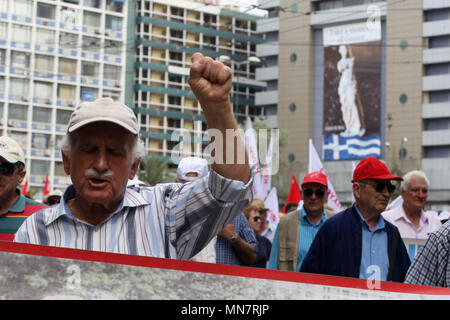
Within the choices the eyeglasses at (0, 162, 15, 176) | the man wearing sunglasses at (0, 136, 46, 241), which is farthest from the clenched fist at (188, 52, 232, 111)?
the eyeglasses at (0, 162, 15, 176)

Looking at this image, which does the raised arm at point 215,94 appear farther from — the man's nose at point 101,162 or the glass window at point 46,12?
the glass window at point 46,12

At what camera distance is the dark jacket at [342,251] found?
497 cm

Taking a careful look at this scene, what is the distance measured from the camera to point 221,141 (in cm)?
240

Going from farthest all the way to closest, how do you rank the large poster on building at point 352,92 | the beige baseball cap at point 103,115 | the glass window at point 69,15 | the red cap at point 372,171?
the large poster on building at point 352,92 → the glass window at point 69,15 → the red cap at point 372,171 → the beige baseball cap at point 103,115

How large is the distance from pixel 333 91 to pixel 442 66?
10.3 m

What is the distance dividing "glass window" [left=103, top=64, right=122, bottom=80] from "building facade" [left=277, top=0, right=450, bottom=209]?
15.5 metres

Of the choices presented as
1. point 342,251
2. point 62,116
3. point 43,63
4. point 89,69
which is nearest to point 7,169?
point 342,251

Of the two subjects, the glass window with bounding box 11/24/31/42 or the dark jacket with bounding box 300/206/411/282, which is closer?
the dark jacket with bounding box 300/206/411/282

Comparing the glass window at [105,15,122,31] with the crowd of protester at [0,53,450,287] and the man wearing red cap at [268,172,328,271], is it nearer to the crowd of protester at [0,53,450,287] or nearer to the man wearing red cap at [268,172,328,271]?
the man wearing red cap at [268,172,328,271]

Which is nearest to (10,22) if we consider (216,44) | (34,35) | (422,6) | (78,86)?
(34,35)

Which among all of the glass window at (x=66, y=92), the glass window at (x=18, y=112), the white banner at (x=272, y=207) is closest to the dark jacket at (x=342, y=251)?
the white banner at (x=272, y=207)

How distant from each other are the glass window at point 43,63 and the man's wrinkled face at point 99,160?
6722cm

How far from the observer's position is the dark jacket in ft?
16.3

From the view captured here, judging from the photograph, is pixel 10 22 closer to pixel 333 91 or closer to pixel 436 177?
pixel 333 91
